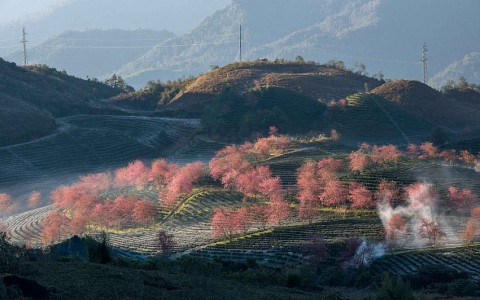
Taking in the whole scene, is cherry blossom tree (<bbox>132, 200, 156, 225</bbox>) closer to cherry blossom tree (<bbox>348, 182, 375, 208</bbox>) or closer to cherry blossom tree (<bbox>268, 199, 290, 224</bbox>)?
cherry blossom tree (<bbox>268, 199, 290, 224</bbox>)

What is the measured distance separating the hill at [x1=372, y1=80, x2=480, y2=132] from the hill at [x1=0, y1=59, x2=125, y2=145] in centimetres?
3020

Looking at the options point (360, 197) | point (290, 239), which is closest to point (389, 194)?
point (360, 197)

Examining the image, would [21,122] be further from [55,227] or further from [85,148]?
[55,227]

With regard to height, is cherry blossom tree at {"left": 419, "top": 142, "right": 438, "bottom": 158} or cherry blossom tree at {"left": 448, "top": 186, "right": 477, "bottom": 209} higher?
cherry blossom tree at {"left": 419, "top": 142, "right": 438, "bottom": 158}

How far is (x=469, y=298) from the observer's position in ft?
69.4

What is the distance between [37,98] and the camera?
7719 centimetres

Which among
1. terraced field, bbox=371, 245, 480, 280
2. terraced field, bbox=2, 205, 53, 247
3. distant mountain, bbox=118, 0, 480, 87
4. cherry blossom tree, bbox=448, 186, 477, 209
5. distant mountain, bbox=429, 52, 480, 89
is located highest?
distant mountain, bbox=118, 0, 480, 87

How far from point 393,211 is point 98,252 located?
19720mm

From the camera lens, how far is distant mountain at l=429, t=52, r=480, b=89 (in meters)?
154

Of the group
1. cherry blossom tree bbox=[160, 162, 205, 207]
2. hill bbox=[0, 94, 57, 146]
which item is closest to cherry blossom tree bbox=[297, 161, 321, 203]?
cherry blossom tree bbox=[160, 162, 205, 207]

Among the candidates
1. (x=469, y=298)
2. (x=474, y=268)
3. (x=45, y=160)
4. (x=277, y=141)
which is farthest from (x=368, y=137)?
(x=469, y=298)

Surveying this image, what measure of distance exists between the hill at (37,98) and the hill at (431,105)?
99.1 feet

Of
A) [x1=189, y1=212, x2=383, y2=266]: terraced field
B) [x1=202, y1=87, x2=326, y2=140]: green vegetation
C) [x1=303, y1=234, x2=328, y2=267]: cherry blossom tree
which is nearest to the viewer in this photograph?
[x1=303, y1=234, x2=328, y2=267]: cherry blossom tree

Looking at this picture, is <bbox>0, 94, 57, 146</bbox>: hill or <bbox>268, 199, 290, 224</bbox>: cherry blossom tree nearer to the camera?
<bbox>268, 199, 290, 224</bbox>: cherry blossom tree
